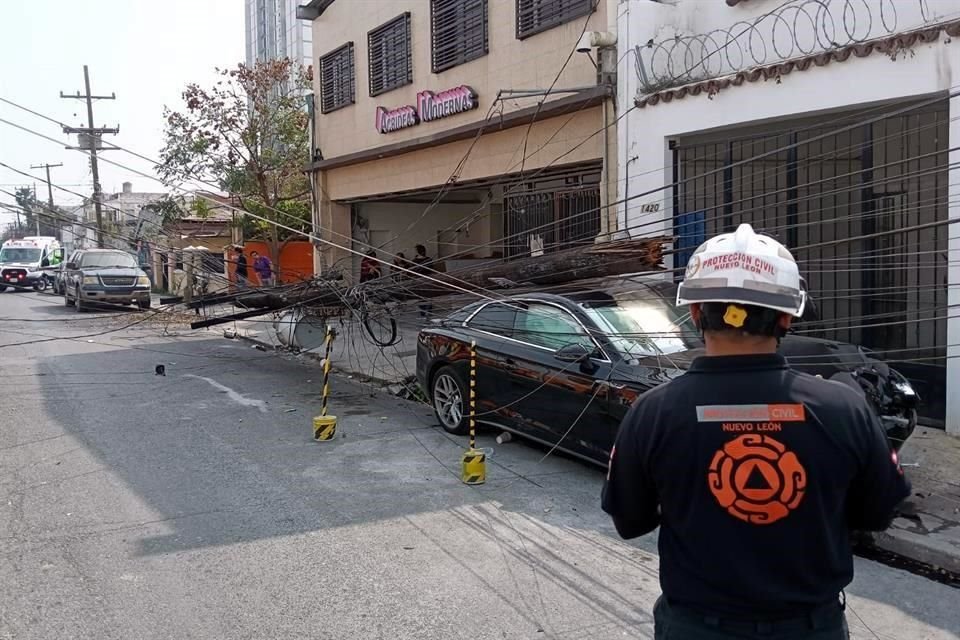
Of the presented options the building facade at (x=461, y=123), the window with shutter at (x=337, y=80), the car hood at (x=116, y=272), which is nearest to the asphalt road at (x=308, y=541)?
the building facade at (x=461, y=123)

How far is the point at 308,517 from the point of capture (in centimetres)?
627

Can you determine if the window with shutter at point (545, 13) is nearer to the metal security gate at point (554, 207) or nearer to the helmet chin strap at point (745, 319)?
the metal security gate at point (554, 207)

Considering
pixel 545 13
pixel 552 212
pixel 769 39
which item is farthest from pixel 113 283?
pixel 769 39

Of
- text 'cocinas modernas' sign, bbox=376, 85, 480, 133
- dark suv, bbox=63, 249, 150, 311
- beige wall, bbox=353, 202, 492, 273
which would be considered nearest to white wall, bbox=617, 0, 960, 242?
text 'cocinas modernas' sign, bbox=376, 85, 480, 133

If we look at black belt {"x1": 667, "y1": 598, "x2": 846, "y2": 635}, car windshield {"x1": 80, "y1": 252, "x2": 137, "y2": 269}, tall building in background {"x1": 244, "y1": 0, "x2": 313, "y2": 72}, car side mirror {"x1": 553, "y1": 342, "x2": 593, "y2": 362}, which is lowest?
black belt {"x1": 667, "y1": 598, "x2": 846, "y2": 635}

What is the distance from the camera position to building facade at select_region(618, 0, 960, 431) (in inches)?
326

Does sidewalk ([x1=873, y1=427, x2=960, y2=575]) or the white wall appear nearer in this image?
sidewalk ([x1=873, y1=427, x2=960, y2=575])

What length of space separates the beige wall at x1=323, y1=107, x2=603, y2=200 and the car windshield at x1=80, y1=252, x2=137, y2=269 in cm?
870

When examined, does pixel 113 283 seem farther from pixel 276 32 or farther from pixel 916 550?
pixel 276 32

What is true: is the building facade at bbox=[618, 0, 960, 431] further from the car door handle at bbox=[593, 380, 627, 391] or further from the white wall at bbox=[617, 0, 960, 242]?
the car door handle at bbox=[593, 380, 627, 391]

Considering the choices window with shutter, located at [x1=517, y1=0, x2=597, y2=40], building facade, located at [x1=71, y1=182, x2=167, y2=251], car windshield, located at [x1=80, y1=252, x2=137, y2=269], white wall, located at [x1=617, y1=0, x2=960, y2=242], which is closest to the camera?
white wall, located at [x1=617, y1=0, x2=960, y2=242]

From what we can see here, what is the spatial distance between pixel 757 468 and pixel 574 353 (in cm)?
498

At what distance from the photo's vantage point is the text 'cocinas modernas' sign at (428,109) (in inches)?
597

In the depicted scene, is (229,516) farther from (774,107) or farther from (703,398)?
(774,107)
